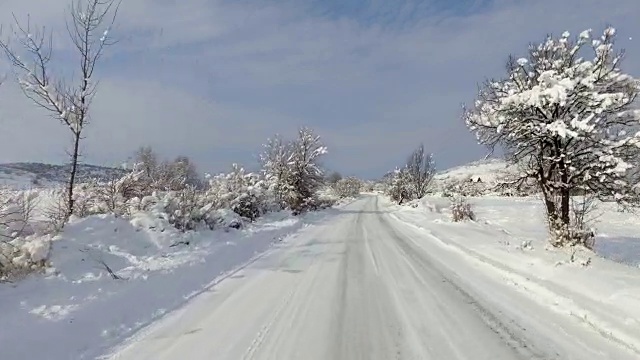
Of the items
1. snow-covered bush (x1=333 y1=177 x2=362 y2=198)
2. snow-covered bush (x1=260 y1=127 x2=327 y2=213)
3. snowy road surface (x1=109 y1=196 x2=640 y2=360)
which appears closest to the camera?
snowy road surface (x1=109 y1=196 x2=640 y2=360)

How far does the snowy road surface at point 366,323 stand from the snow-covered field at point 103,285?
0.55m

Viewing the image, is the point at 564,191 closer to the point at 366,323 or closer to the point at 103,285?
the point at 366,323

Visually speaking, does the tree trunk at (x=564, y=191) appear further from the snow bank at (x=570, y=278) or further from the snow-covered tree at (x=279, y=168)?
the snow-covered tree at (x=279, y=168)

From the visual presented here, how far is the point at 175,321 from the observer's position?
626 centimetres

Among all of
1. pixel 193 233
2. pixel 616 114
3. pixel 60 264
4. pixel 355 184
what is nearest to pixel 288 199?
pixel 193 233

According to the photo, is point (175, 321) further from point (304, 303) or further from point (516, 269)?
point (516, 269)

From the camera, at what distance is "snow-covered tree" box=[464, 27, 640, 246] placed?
13.2m

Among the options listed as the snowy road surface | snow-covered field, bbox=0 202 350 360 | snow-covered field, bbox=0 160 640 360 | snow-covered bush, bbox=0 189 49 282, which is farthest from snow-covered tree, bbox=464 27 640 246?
snow-covered bush, bbox=0 189 49 282

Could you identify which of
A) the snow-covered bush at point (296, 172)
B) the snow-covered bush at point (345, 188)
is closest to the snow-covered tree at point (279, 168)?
the snow-covered bush at point (296, 172)

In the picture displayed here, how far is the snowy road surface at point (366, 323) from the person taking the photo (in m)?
4.90

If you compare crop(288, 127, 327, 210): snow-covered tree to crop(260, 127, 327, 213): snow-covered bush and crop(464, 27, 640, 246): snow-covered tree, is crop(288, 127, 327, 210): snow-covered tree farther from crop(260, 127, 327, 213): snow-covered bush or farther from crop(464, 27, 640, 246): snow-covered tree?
crop(464, 27, 640, 246): snow-covered tree

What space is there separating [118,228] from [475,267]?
9.27 meters

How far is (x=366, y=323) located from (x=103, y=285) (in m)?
4.82

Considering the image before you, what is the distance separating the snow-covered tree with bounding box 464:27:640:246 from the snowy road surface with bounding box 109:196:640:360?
618 cm
